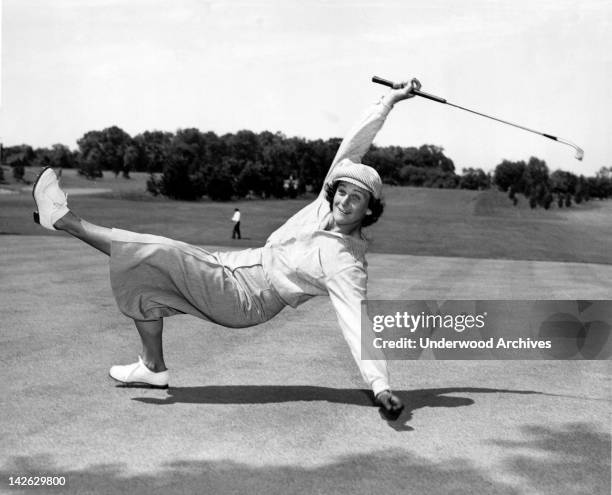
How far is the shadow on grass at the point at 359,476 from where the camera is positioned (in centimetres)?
422

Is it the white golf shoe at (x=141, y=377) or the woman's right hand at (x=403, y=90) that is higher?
the woman's right hand at (x=403, y=90)

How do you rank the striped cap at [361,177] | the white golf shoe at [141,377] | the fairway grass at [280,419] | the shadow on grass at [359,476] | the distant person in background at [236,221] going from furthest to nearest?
the distant person in background at [236,221], the white golf shoe at [141,377], the striped cap at [361,177], the fairway grass at [280,419], the shadow on grass at [359,476]

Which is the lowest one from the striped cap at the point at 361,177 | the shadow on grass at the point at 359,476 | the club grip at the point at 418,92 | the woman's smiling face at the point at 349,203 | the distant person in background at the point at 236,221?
the distant person in background at the point at 236,221

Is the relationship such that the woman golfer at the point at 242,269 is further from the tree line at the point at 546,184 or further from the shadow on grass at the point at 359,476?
the tree line at the point at 546,184

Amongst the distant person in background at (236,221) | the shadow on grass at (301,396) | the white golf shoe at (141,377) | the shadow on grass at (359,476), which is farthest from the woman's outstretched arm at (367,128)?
the distant person in background at (236,221)

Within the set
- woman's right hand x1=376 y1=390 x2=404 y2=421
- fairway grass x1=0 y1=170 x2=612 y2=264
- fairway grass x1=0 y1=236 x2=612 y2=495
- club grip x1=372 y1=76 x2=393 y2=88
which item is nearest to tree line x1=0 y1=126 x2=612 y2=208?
fairway grass x1=0 y1=170 x2=612 y2=264

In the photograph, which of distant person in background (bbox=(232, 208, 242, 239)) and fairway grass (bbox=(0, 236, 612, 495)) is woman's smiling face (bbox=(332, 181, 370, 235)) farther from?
distant person in background (bbox=(232, 208, 242, 239))

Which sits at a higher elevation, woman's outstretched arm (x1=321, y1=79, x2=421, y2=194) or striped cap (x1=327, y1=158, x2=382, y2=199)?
woman's outstretched arm (x1=321, y1=79, x2=421, y2=194)

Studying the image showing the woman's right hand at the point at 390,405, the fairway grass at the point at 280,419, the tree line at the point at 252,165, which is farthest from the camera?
the tree line at the point at 252,165

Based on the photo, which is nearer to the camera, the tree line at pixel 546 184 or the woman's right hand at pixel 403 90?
the woman's right hand at pixel 403 90

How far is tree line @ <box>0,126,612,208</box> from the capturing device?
9019cm

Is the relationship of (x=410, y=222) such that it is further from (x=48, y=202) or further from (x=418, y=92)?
(x=48, y=202)

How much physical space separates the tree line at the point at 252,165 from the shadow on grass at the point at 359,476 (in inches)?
Result: 3151

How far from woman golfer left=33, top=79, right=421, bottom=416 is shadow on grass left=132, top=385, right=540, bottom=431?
0.97ft
